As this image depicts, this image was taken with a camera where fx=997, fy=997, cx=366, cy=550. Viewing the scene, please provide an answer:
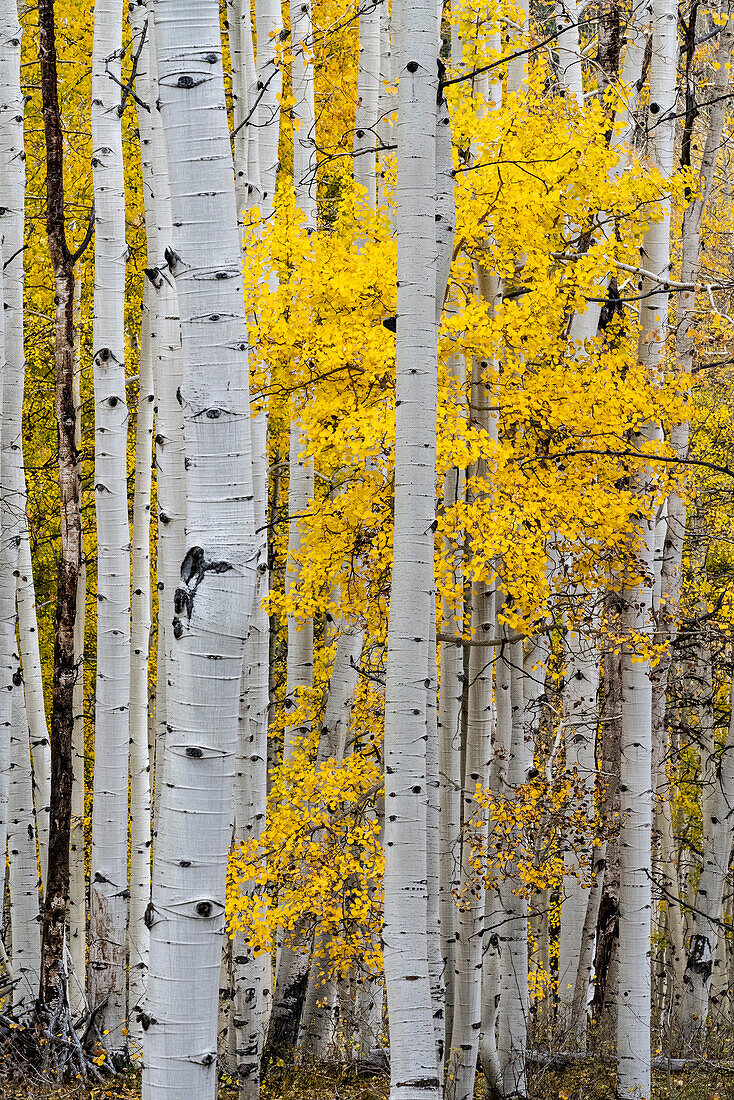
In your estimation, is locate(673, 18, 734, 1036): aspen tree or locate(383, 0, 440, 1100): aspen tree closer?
locate(383, 0, 440, 1100): aspen tree

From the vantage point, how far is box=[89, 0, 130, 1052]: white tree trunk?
6.26m

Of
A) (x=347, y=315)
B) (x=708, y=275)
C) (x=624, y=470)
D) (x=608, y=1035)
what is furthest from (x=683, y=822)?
(x=347, y=315)

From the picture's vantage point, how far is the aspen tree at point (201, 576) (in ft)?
6.70

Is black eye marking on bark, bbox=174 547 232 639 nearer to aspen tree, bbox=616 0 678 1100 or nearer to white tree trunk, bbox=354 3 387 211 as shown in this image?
aspen tree, bbox=616 0 678 1100

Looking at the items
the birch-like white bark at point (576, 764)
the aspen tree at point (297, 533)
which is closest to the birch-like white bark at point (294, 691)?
the aspen tree at point (297, 533)

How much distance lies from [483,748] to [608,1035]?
5.07 m

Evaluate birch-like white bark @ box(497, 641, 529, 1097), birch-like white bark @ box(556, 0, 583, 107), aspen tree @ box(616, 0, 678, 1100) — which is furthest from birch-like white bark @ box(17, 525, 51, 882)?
birch-like white bark @ box(556, 0, 583, 107)

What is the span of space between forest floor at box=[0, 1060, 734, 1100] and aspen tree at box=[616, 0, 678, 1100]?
0.81 metres

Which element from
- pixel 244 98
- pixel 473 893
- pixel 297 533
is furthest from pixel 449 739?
pixel 244 98

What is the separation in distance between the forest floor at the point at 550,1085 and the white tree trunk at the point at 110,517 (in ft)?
4.27

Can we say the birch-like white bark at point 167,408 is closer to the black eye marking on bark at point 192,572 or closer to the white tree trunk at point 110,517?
the white tree trunk at point 110,517

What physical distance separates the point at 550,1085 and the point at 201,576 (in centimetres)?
747

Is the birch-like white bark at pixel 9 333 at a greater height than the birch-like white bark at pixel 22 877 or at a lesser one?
greater

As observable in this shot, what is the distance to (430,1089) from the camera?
3.69 m
